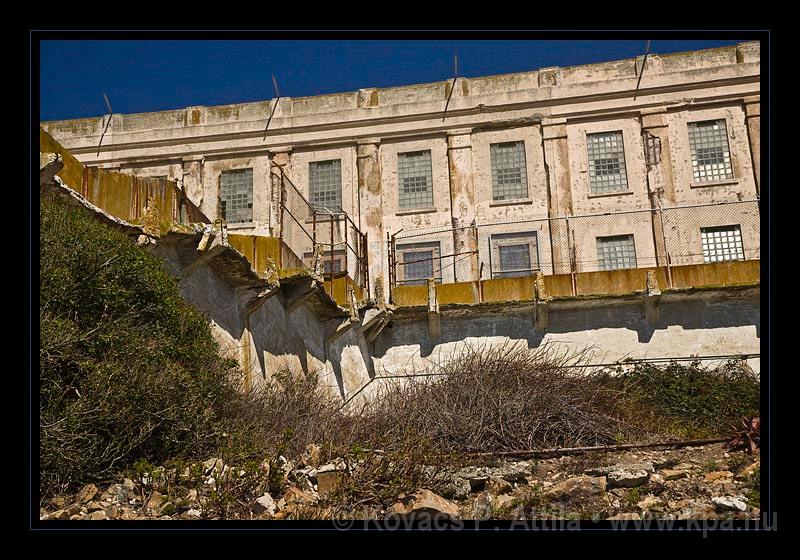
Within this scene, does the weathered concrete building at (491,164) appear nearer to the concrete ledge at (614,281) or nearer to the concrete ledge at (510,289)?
the concrete ledge at (510,289)

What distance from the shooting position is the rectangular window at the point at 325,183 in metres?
28.8

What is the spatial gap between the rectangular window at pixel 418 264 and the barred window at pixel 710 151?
27.1ft

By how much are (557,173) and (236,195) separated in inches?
407

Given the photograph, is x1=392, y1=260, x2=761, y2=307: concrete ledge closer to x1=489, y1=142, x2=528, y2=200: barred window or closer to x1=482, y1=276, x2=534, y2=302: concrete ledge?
x1=482, y1=276, x2=534, y2=302: concrete ledge

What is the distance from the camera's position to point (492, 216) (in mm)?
27641

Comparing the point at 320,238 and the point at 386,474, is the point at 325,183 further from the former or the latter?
the point at 386,474

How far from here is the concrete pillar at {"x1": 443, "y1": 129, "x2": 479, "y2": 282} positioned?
26.8 meters

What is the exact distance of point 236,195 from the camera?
29.4 metres

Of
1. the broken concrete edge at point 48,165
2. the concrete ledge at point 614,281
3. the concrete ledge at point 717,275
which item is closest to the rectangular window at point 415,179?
the concrete ledge at point 614,281

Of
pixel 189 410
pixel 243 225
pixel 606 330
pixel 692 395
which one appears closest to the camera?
pixel 189 410

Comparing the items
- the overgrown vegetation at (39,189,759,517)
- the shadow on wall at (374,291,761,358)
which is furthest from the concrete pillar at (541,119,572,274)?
the overgrown vegetation at (39,189,759,517)

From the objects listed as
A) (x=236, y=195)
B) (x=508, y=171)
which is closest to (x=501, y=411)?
(x=508, y=171)

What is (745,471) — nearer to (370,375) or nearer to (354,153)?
(370,375)
